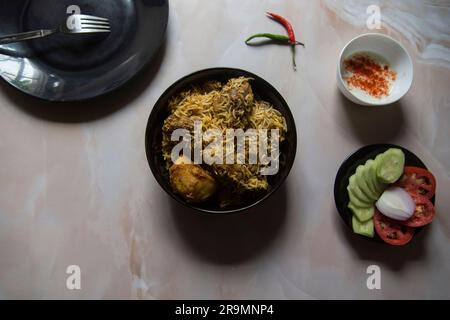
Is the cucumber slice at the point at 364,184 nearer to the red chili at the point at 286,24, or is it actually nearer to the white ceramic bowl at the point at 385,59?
the white ceramic bowl at the point at 385,59

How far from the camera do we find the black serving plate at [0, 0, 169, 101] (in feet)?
5.36

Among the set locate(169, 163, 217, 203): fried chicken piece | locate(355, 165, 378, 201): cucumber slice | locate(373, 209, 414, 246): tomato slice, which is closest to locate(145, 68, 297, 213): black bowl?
locate(169, 163, 217, 203): fried chicken piece

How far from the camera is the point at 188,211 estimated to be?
5.47 feet

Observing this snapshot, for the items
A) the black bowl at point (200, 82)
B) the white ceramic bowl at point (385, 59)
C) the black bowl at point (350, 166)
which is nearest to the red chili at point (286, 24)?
the white ceramic bowl at point (385, 59)

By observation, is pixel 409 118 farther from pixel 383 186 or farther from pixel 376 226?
pixel 376 226

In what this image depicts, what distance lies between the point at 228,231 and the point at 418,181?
0.69 metres

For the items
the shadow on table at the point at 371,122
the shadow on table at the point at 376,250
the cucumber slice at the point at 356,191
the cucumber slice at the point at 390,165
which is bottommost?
the shadow on table at the point at 376,250

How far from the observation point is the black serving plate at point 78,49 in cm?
163

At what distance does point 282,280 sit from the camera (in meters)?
1.67

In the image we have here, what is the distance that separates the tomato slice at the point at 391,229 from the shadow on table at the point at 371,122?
306 mm

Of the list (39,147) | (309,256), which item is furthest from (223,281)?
(39,147)

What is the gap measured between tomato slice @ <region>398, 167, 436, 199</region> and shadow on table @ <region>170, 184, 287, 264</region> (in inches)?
18.0

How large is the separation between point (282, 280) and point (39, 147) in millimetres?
1015

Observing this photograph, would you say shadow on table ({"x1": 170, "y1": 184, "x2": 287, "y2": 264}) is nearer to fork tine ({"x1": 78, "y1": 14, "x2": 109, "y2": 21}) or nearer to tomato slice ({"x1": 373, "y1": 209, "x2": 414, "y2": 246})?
tomato slice ({"x1": 373, "y1": 209, "x2": 414, "y2": 246})
